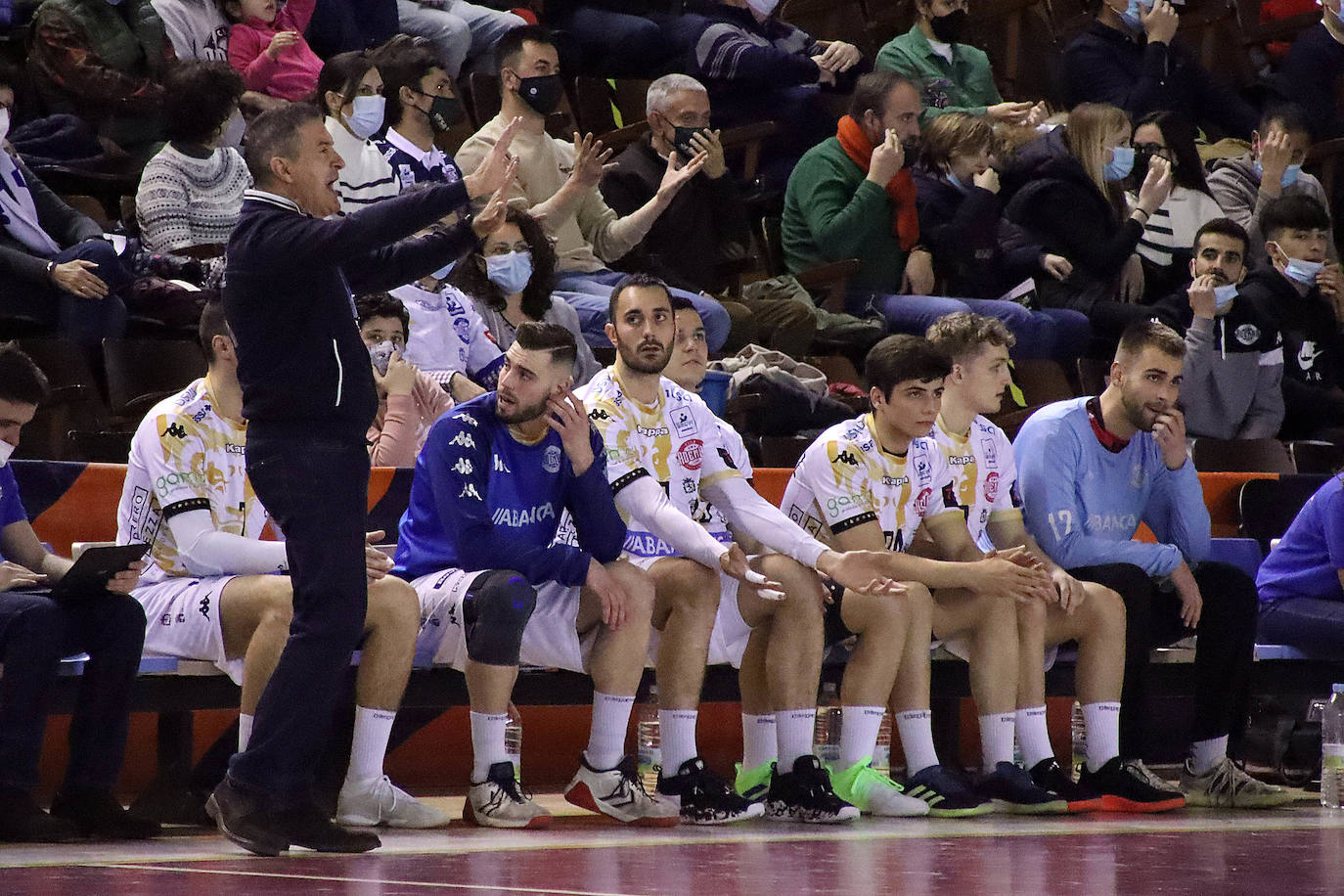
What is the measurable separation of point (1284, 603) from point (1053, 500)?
3.19ft

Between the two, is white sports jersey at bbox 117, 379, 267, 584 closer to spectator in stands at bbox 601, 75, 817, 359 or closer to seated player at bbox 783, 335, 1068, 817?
seated player at bbox 783, 335, 1068, 817

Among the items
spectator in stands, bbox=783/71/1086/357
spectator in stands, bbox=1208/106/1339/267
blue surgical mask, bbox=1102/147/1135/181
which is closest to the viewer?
spectator in stands, bbox=783/71/1086/357

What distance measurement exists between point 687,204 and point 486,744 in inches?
149

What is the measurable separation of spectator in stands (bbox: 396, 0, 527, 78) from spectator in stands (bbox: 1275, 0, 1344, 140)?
491 cm

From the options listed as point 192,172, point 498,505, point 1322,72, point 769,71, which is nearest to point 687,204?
point 769,71

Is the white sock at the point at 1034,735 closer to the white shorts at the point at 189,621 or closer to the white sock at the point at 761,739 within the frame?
the white sock at the point at 761,739

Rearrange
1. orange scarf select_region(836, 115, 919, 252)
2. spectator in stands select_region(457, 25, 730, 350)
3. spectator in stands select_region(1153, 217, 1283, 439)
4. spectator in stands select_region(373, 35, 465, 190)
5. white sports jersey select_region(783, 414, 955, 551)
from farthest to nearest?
1. orange scarf select_region(836, 115, 919, 252)
2. spectator in stands select_region(1153, 217, 1283, 439)
3. spectator in stands select_region(457, 25, 730, 350)
4. spectator in stands select_region(373, 35, 465, 190)
5. white sports jersey select_region(783, 414, 955, 551)

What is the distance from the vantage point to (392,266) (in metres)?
4.36

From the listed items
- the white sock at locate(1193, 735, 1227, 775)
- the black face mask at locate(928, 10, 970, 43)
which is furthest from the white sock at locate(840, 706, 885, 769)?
the black face mask at locate(928, 10, 970, 43)

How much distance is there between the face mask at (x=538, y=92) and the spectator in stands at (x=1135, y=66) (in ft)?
13.0

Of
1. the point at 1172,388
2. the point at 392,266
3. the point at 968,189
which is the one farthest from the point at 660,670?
the point at 968,189

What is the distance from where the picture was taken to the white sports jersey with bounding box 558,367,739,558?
5680 mm

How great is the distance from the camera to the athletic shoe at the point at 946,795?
5469mm

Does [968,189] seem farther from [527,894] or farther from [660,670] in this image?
[527,894]
